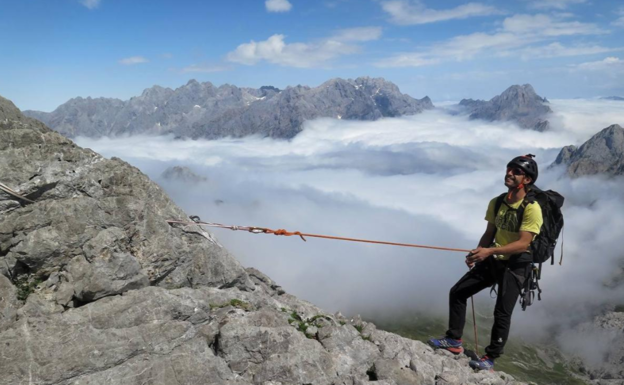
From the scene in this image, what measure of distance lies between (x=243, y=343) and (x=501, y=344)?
25.1ft

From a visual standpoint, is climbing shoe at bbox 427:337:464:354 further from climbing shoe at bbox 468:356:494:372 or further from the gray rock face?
climbing shoe at bbox 468:356:494:372

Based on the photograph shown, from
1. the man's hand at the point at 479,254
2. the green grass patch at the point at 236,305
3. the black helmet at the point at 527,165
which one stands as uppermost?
the black helmet at the point at 527,165

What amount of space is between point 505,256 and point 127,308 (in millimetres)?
10594

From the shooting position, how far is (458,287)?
12.4 metres

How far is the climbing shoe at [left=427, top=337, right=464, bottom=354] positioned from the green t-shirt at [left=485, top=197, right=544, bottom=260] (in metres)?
3.52

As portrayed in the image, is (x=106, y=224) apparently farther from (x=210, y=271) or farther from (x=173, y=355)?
(x=173, y=355)

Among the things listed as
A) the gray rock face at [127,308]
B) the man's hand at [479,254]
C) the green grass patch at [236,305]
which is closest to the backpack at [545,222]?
the man's hand at [479,254]

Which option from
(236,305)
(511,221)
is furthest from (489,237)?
A: (236,305)

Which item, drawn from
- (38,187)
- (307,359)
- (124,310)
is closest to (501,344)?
(307,359)

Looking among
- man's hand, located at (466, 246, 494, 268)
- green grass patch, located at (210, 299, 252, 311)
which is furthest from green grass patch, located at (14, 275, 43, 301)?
man's hand, located at (466, 246, 494, 268)

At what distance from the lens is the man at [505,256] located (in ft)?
34.6

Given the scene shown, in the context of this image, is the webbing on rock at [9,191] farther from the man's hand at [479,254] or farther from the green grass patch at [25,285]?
the man's hand at [479,254]

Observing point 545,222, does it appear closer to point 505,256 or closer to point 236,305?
point 505,256

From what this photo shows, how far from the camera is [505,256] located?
11.3 m
